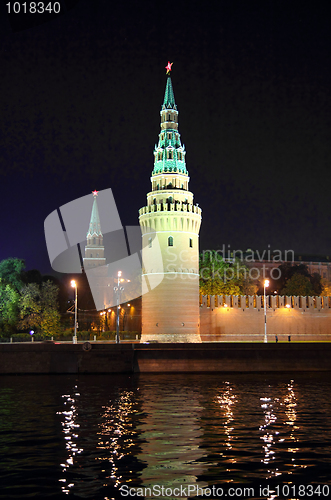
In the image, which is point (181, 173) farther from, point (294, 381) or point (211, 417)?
point (211, 417)

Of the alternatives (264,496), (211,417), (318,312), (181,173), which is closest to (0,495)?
(264,496)

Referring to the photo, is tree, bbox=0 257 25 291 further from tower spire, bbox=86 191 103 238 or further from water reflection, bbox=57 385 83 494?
tower spire, bbox=86 191 103 238

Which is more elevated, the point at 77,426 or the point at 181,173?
the point at 181,173

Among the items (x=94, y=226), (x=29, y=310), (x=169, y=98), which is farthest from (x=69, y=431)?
(x=94, y=226)

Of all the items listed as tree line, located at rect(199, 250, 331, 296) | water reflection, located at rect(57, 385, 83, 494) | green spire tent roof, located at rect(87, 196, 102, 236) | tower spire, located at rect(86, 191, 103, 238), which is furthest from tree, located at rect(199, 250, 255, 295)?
tower spire, located at rect(86, 191, 103, 238)

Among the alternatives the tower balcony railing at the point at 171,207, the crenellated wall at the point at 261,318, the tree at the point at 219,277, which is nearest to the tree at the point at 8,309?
the tower balcony railing at the point at 171,207

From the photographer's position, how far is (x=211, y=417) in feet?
64.8

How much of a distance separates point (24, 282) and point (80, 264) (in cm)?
4464

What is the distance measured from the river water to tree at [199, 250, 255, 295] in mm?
34085

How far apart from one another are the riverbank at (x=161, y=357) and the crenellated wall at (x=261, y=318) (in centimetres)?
1529

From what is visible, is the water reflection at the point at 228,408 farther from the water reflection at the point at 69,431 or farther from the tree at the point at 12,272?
the tree at the point at 12,272

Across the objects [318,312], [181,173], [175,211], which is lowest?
[318,312]

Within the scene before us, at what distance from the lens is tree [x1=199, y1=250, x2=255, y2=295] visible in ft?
205

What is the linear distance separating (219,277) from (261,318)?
1016cm
